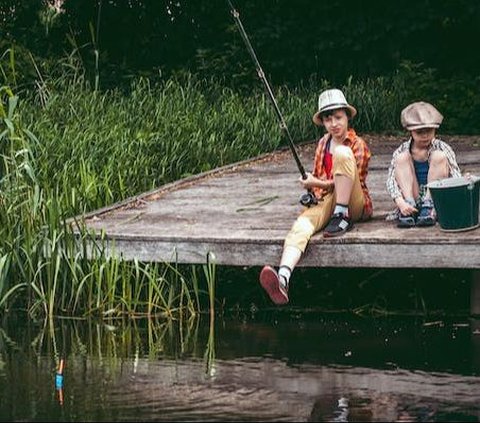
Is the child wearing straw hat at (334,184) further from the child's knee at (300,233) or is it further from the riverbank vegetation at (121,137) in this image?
the riverbank vegetation at (121,137)

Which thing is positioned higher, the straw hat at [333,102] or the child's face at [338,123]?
the straw hat at [333,102]

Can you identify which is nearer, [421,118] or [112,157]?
[421,118]

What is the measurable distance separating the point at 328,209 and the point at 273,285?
75cm

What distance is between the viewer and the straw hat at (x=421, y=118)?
31.3 feet

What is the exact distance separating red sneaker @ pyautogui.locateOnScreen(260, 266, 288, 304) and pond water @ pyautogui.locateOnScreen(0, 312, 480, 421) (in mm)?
178

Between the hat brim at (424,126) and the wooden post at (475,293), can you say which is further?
the hat brim at (424,126)

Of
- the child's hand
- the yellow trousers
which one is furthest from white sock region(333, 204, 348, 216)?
the child's hand

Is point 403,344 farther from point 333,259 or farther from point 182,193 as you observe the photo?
point 182,193

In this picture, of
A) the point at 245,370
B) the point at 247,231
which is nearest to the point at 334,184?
the point at 247,231

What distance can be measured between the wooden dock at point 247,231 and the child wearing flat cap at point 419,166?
→ 17cm

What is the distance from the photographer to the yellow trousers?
918cm

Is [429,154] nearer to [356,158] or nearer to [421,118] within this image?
[421,118]

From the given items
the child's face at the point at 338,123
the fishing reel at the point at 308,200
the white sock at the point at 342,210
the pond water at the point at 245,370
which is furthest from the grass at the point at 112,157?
the child's face at the point at 338,123

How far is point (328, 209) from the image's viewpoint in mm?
9539
